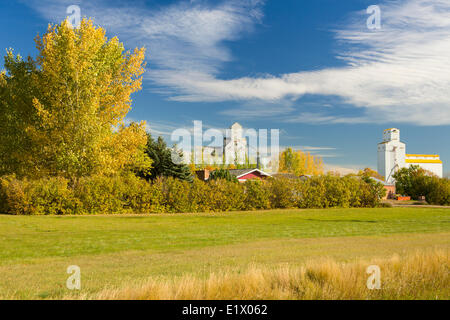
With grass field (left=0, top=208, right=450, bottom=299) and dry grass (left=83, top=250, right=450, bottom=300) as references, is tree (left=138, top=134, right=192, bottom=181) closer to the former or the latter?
grass field (left=0, top=208, right=450, bottom=299)

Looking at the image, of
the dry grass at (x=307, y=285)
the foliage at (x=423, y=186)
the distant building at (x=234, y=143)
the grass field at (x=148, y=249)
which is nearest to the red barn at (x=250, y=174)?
the foliage at (x=423, y=186)

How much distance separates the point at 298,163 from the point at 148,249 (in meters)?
70.4

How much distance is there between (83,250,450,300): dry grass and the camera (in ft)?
16.6

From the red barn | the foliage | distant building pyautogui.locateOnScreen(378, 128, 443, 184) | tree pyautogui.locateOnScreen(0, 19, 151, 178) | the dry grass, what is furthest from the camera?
distant building pyautogui.locateOnScreen(378, 128, 443, 184)

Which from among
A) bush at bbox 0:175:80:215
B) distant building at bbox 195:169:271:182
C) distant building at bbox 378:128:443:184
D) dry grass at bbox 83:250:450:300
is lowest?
dry grass at bbox 83:250:450:300

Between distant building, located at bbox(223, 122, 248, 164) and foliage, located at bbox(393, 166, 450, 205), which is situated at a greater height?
distant building, located at bbox(223, 122, 248, 164)

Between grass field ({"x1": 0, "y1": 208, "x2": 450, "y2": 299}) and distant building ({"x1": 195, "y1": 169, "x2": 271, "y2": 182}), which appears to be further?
→ distant building ({"x1": 195, "y1": 169, "x2": 271, "y2": 182})

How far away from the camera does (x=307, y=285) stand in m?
5.70

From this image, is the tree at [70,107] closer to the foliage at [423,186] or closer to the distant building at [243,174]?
the distant building at [243,174]

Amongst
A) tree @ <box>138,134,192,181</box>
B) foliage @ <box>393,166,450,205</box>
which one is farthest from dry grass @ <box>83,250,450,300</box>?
foliage @ <box>393,166,450,205</box>

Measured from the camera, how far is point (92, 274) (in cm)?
779

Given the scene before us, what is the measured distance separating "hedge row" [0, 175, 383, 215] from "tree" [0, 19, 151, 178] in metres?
1.46
